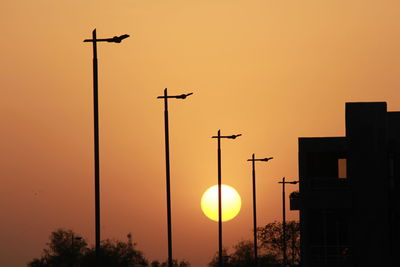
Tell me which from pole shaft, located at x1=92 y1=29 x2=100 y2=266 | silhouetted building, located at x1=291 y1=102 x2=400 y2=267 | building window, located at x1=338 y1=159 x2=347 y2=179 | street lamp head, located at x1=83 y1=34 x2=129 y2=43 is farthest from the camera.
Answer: building window, located at x1=338 y1=159 x2=347 y2=179

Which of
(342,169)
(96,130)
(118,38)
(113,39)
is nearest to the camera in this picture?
(96,130)

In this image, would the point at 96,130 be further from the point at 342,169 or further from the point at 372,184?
the point at 342,169

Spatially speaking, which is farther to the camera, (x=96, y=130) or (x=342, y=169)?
(x=342, y=169)

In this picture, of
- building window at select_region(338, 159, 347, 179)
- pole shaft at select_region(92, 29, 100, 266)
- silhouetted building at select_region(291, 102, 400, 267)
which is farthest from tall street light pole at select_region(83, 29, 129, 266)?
building window at select_region(338, 159, 347, 179)

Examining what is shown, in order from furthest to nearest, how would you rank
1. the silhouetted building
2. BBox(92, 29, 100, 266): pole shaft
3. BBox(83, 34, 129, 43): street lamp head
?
1. the silhouetted building
2. BBox(83, 34, 129, 43): street lamp head
3. BBox(92, 29, 100, 266): pole shaft

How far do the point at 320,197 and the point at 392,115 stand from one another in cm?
1520

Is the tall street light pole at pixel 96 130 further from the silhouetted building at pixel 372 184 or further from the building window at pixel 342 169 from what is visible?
the building window at pixel 342 169

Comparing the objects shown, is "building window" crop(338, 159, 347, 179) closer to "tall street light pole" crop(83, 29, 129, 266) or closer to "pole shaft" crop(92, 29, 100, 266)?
"tall street light pole" crop(83, 29, 129, 266)

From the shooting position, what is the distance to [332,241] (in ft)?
289

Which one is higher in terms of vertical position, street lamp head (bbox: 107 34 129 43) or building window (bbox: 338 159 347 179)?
street lamp head (bbox: 107 34 129 43)

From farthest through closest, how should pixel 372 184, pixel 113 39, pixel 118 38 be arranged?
pixel 372 184, pixel 113 39, pixel 118 38

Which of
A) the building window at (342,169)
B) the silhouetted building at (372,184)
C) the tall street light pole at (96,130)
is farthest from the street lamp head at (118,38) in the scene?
the building window at (342,169)

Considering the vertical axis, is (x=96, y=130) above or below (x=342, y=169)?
above

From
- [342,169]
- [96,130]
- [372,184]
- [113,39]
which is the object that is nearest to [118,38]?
[113,39]
